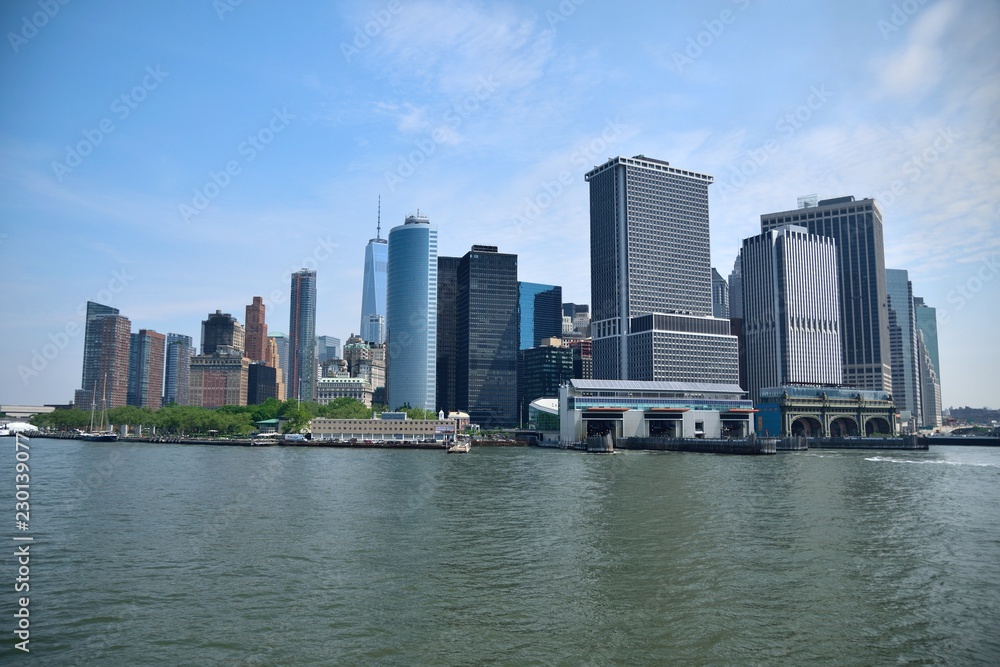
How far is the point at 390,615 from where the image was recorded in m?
29.1

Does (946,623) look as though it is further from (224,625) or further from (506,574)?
(224,625)

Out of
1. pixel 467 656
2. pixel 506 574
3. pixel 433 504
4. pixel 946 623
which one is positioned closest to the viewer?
pixel 467 656

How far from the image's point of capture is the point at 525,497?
222 ft

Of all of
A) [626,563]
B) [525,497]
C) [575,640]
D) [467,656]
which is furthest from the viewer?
[525,497]

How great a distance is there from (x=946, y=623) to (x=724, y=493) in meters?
42.2

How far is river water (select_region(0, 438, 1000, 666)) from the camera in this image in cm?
2562

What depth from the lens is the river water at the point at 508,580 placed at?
25625 millimetres

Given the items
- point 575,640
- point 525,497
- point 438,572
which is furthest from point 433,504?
point 575,640

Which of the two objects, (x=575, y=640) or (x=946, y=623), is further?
(x=946, y=623)

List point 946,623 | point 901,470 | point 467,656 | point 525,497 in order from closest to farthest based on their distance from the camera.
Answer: point 467,656, point 946,623, point 525,497, point 901,470

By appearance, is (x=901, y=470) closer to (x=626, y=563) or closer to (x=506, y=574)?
(x=626, y=563)

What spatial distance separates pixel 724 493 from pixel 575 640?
48.5 meters

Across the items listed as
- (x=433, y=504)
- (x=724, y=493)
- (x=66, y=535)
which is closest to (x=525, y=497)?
(x=433, y=504)

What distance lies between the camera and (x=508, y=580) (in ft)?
113
